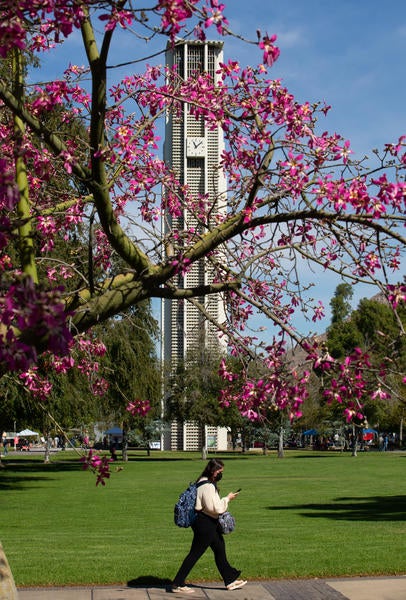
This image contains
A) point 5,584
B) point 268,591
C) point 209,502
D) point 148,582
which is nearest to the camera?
point 5,584

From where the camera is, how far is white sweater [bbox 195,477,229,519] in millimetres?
10188

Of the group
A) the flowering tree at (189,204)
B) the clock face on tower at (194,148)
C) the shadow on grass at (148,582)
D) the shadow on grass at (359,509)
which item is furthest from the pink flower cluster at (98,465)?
the clock face on tower at (194,148)

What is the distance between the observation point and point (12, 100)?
623 centimetres

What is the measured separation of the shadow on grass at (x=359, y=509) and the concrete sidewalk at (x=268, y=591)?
8810mm

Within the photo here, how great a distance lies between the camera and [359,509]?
22.0 m

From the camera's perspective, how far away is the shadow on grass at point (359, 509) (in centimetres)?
1988

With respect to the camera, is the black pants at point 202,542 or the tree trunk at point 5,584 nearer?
the tree trunk at point 5,584

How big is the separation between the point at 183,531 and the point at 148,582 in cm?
649

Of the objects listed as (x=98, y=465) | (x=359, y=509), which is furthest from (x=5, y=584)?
(x=359, y=509)

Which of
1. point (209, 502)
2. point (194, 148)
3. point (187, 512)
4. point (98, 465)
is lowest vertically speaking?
point (187, 512)

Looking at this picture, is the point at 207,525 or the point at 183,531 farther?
the point at 183,531

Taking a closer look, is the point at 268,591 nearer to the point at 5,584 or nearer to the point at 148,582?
the point at 148,582

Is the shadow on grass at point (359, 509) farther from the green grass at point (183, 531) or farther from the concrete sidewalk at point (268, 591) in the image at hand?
the concrete sidewalk at point (268, 591)

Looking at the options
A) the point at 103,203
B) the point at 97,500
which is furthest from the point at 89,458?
the point at 97,500
